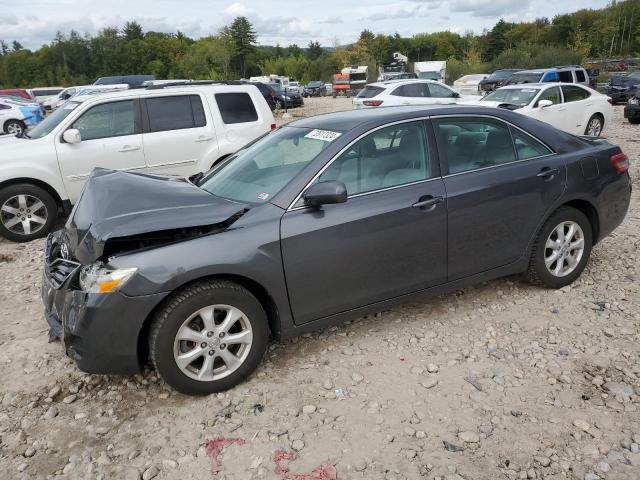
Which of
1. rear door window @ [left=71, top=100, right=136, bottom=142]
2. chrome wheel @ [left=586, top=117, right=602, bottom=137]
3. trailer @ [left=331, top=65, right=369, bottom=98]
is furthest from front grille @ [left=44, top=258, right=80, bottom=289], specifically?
trailer @ [left=331, top=65, right=369, bottom=98]

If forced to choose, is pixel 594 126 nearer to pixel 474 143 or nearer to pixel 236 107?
pixel 236 107

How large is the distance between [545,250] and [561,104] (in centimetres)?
904

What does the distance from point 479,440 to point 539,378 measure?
0.78 m

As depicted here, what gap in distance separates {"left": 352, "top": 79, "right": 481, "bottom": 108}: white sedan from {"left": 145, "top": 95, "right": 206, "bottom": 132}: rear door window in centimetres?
819

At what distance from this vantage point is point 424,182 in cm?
366

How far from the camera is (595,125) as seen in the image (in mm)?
12648

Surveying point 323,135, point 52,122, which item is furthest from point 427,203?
point 52,122

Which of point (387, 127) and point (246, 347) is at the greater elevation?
point (387, 127)

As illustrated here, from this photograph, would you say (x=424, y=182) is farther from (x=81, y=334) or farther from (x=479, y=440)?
(x=81, y=334)

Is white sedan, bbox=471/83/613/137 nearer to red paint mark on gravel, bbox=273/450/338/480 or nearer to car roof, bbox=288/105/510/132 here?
car roof, bbox=288/105/510/132

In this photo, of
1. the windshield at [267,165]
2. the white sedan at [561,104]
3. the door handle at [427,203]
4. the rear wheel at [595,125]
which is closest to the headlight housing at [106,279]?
the windshield at [267,165]

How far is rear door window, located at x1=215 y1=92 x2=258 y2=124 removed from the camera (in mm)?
7793

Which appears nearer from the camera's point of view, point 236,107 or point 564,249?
point 564,249

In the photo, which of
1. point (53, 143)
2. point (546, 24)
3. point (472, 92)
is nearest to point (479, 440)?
point (53, 143)
